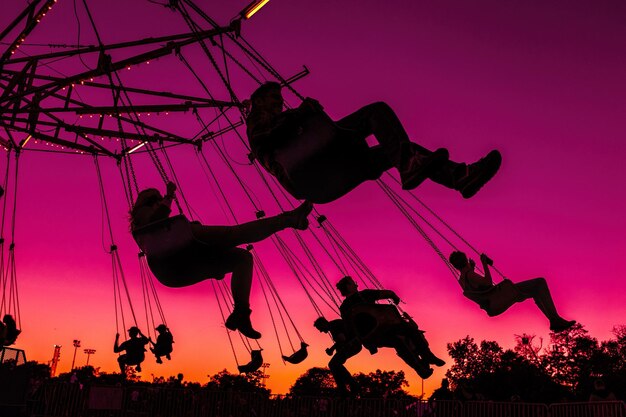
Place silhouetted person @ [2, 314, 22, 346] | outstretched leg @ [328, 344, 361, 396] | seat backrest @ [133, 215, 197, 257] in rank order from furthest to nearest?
silhouetted person @ [2, 314, 22, 346] < outstretched leg @ [328, 344, 361, 396] < seat backrest @ [133, 215, 197, 257]

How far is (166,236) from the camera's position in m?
5.89

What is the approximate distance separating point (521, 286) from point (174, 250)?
402cm

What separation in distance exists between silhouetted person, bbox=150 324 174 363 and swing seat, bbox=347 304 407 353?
11.5 ft

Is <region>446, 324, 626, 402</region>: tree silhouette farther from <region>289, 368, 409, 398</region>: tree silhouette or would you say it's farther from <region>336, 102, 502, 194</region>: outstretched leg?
<region>336, 102, 502, 194</region>: outstretched leg

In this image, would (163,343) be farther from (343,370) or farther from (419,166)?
(419,166)

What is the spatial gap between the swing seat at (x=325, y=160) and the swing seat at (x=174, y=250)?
1.04 metres

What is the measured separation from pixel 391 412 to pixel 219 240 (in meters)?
10.4

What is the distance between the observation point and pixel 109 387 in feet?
54.1

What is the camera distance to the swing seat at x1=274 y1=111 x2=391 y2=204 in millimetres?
5055

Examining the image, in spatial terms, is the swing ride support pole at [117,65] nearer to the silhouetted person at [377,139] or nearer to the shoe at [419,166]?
the silhouetted person at [377,139]

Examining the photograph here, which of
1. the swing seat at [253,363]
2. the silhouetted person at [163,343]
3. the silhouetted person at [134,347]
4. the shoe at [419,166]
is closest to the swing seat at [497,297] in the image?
the swing seat at [253,363]

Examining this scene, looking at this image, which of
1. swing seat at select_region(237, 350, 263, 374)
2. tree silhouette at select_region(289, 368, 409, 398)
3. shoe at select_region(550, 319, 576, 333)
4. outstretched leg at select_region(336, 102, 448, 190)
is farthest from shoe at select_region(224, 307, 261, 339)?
tree silhouette at select_region(289, 368, 409, 398)

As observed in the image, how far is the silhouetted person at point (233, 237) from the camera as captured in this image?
5.83m

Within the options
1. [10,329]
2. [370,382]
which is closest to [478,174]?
[10,329]
